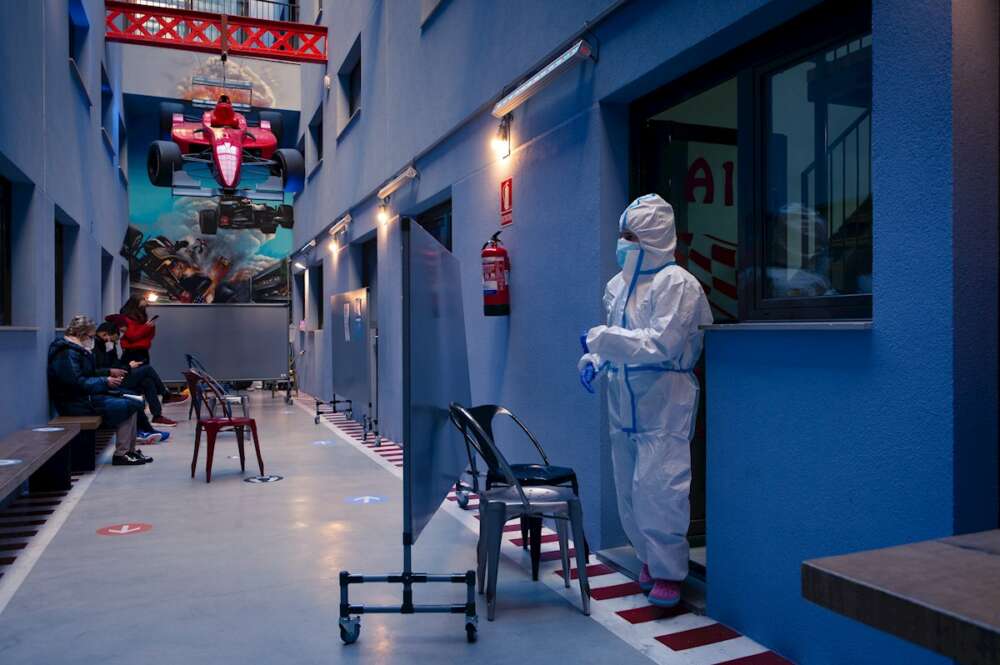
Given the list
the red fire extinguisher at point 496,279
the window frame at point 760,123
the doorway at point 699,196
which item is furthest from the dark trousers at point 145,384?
the window frame at point 760,123

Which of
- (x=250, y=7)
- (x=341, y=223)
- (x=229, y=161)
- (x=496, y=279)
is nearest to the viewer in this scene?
(x=496, y=279)

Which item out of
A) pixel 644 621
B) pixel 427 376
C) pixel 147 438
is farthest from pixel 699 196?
pixel 147 438

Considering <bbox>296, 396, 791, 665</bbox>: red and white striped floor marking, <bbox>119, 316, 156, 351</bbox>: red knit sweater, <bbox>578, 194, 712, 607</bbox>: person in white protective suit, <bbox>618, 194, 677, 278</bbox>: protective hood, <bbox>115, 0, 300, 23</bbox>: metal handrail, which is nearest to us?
<bbox>296, 396, 791, 665</bbox>: red and white striped floor marking

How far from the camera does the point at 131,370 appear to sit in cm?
877

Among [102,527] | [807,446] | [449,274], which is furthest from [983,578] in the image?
[102,527]

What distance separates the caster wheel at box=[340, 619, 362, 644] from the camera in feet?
9.53

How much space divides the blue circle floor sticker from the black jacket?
2601 mm

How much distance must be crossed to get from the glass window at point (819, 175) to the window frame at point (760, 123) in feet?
0.09

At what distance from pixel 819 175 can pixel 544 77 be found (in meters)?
1.82

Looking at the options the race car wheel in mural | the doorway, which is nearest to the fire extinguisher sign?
the doorway

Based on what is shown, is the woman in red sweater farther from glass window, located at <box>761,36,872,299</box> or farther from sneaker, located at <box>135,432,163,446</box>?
glass window, located at <box>761,36,872,299</box>

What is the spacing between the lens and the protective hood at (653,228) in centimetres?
325

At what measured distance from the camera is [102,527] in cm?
471

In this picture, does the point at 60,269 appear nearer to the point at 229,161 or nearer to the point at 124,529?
the point at 229,161
